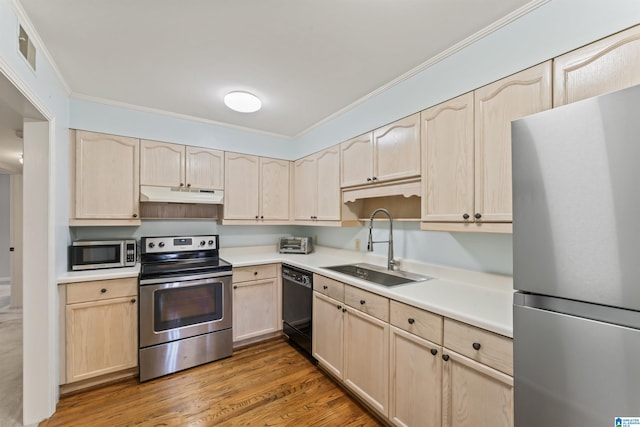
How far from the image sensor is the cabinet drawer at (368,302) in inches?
67.8

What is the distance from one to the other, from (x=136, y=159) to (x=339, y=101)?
198 cm

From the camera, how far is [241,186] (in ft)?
10.4

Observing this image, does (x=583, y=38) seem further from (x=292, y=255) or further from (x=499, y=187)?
(x=292, y=255)

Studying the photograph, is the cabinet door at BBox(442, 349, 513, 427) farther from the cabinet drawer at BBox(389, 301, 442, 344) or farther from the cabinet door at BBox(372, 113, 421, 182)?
the cabinet door at BBox(372, 113, 421, 182)

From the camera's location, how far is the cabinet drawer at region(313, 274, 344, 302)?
2102mm

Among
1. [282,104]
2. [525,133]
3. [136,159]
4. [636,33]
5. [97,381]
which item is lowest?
[97,381]

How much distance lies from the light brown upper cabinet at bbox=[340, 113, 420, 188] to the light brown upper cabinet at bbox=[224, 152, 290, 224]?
105 cm

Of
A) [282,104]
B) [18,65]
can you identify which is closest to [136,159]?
[18,65]

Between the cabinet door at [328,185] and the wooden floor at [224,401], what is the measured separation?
1.44 m

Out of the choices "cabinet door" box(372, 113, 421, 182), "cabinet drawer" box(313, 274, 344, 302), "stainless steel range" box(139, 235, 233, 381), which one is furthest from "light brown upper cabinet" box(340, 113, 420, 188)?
"stainless steel range" box(139, 235, 233, 381)

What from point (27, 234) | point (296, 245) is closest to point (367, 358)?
point (296, 245)

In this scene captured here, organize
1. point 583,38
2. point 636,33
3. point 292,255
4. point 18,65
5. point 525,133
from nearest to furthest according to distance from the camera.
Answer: point 525,133 < point 636,33 < point 583,38 < point 18,65 < point 292,255

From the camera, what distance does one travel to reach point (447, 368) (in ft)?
4.52

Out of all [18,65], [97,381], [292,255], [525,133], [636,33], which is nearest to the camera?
[525,133]
